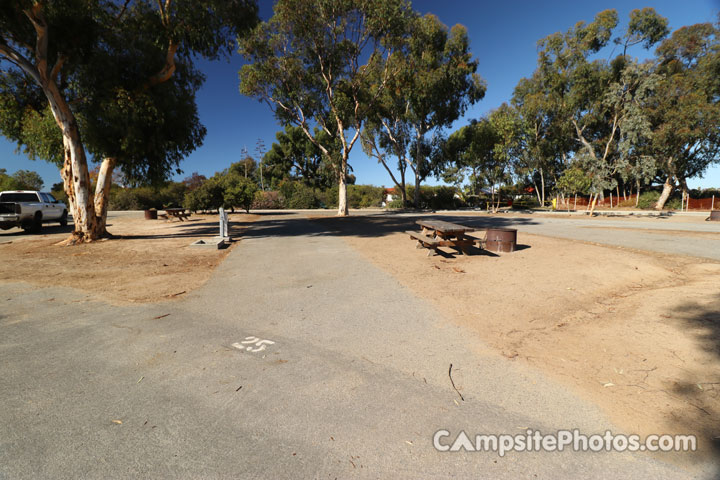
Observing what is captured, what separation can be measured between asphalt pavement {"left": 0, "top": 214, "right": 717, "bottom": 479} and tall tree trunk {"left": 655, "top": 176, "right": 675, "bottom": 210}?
39.7 metres

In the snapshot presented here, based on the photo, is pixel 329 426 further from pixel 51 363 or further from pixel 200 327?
pixel 51 363

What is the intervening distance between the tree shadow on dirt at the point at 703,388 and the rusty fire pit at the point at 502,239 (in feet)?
14.5

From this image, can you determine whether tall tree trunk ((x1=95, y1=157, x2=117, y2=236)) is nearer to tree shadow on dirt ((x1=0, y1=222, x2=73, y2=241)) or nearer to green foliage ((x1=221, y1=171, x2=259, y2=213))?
tree shadow on dirt ((x1=0, y1=222, x2=73, y2=241))

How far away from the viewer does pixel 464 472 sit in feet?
5.72

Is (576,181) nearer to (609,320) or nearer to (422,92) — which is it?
(422,92)

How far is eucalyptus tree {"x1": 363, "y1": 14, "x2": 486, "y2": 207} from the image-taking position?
2322cm

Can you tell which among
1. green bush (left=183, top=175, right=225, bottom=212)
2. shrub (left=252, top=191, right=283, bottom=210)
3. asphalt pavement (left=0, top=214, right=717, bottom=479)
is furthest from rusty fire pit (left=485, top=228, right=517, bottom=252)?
shrub (left=252, top=191, right=283, bottom=210)

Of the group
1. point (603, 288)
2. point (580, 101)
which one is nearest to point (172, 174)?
point (603, 288)

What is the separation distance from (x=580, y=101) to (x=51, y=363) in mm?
38700

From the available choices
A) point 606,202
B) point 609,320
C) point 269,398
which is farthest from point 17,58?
point 606,202

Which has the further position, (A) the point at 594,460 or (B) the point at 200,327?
(B) the point at 200,327

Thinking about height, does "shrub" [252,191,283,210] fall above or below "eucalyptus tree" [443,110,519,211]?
below

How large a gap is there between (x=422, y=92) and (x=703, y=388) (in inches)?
1072

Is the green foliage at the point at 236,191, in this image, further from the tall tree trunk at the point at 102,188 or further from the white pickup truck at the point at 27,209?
the tall tree trunk at the point at 102,188
